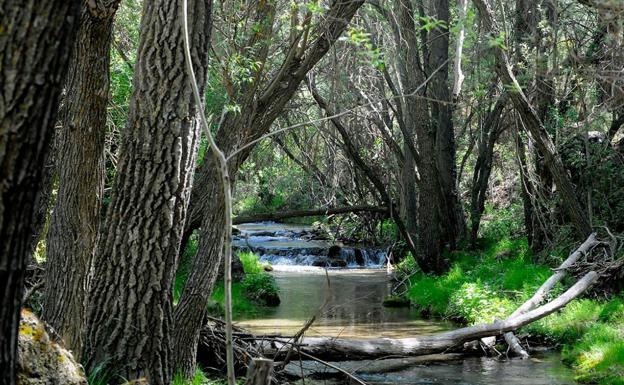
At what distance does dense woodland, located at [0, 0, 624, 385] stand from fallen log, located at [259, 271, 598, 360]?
5 cm

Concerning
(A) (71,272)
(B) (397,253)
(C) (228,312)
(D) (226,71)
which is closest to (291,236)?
(B) (397,253)

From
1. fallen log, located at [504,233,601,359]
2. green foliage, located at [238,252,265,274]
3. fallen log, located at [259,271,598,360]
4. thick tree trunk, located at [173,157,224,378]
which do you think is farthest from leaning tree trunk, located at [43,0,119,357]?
green foliage, located at [238,252,265,274]

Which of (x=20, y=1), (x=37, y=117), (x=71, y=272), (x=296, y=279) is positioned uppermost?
(x=20, y=1)

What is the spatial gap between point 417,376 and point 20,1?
319 inches

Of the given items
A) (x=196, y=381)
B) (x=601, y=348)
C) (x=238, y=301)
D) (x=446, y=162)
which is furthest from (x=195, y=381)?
(x=446, y=162)

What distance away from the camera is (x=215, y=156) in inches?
137

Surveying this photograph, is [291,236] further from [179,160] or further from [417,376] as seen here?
[179,160]

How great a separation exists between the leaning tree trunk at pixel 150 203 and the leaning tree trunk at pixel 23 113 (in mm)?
2908

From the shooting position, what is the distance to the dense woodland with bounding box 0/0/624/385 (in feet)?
7.47

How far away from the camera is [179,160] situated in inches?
203

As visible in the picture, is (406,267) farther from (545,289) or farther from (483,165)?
(545,289)

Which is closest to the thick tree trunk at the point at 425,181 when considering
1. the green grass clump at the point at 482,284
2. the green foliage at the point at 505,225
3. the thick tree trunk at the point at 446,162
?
the green grass clump at the point at 482,284

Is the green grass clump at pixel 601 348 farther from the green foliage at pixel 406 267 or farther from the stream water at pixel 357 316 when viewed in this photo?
the green foliage at pixel 406 267

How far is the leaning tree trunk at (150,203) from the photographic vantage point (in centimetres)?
516
